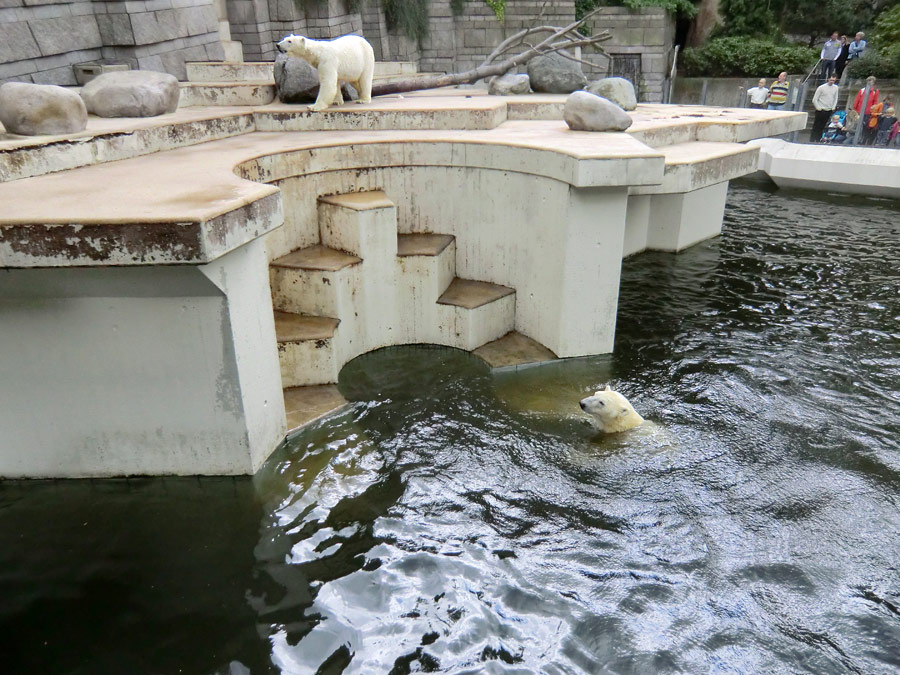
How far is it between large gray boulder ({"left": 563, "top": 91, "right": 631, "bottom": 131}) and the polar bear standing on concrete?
8.84 ft

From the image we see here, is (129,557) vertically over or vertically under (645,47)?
under

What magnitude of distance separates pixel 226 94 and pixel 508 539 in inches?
286

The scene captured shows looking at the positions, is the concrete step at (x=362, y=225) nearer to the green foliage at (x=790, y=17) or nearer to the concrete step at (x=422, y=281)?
the concrete step at (x=422, y=281)

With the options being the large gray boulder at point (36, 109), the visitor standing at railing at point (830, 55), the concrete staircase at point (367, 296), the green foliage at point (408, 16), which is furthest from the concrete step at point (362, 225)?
the visitor standing at railing at point (830, 55)

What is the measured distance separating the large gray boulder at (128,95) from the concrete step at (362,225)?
235 centimetres

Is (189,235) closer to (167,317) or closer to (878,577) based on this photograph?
(167,317)

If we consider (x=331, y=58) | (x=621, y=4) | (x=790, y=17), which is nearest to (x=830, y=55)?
(x=790, y=17)

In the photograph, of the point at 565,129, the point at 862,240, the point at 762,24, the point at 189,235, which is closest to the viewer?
the point at 189,235

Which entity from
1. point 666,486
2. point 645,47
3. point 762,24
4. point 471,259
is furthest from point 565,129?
point 762,24

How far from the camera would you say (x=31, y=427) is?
4.71m

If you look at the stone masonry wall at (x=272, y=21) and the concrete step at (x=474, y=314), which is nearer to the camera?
the concrete step at (x=474, y=314)

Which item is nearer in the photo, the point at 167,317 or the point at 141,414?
the point at 167,317

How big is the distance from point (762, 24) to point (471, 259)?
819 inches

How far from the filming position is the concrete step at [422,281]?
689cm
